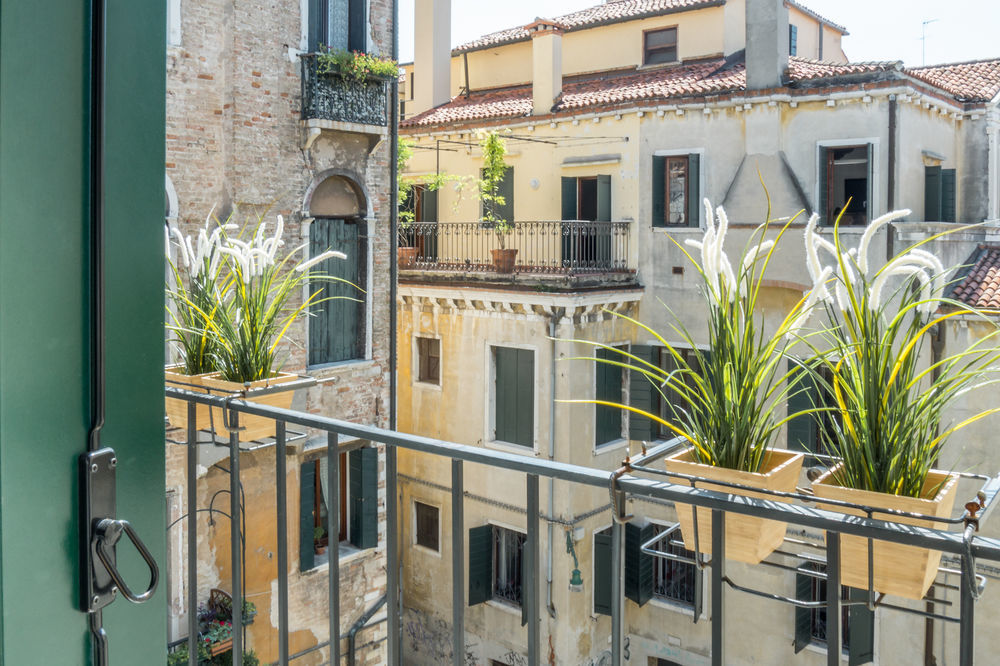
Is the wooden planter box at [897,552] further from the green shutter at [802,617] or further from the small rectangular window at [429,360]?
the small rectangular window at [429,360]

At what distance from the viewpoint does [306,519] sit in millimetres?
9969

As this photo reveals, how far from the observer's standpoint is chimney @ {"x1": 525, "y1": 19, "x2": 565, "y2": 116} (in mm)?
15633

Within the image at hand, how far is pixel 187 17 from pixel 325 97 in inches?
69.1

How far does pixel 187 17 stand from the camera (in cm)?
873

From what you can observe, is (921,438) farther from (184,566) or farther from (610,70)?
(610,70)

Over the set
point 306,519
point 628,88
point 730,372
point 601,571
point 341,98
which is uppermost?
point 628,88

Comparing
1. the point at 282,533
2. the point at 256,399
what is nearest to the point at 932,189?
the point at 256,399

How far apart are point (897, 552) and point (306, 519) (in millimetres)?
8410

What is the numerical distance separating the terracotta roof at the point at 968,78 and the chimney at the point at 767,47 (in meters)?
2.11

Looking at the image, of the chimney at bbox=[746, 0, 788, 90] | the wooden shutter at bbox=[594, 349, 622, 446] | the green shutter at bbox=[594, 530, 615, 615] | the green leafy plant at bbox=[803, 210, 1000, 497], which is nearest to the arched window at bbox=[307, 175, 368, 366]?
the wooden shutter at bbox=[594, 349, 622, 446]

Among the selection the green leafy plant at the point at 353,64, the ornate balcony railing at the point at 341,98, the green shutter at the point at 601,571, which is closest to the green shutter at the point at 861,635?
the green shutter at the point at 601,571

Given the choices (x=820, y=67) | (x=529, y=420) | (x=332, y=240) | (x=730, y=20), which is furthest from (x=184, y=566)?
(x=730, y=20)

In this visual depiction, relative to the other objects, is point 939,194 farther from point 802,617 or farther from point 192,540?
point 192,540

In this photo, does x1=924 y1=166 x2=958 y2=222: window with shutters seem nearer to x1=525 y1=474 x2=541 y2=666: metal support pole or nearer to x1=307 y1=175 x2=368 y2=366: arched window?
x1=307 y1=175 x2=368 y2=366: arched window
